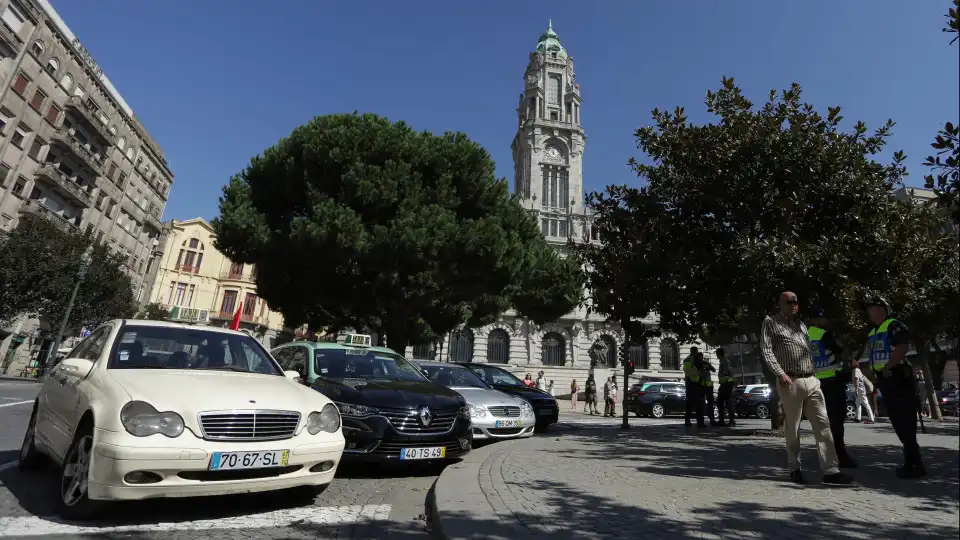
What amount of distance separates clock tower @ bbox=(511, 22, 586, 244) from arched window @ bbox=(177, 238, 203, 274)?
34196 mm

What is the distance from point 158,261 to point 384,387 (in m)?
52.1

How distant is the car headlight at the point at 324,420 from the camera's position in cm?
412

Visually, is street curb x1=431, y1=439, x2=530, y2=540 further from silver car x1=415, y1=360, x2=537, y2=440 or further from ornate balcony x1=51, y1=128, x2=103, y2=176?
ornate balcony x1=51, y1=128, x2=103, y2=176

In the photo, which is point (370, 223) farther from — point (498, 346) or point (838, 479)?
point (498, 346)

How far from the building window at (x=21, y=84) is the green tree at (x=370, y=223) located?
20.1 meters

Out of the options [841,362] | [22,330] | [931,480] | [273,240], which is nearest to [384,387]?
[841,362]

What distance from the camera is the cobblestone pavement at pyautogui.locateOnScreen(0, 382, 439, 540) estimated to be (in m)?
3.45

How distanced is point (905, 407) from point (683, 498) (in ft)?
8.73

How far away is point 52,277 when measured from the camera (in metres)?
24.8

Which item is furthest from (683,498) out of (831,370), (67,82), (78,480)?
(67,82)

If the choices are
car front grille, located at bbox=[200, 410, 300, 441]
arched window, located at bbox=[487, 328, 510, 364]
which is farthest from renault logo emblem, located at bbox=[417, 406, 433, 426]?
arched window, located at bbox=[487, 328, 510, 364]

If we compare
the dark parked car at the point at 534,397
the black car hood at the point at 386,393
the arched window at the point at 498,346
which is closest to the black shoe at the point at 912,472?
the black car hood at the point at 386,393

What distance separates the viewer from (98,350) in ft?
15.1

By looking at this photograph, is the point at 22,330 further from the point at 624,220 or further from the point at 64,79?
the point at 624,220
